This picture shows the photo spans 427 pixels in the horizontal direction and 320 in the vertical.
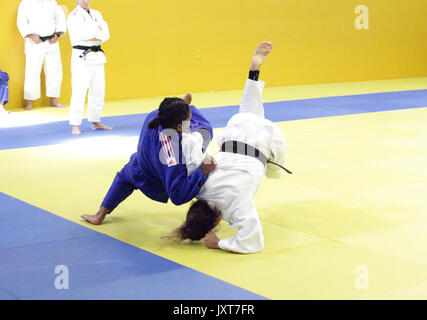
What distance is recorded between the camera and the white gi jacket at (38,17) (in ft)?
31.3

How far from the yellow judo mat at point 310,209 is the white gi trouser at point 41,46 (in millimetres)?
3072

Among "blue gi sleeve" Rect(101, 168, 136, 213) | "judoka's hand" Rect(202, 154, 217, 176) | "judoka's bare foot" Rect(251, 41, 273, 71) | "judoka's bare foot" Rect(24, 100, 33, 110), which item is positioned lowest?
"judoka's bare foot" Rect(24, 100, 33, 110)

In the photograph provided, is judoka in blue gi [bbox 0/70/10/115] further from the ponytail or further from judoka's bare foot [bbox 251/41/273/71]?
the ponytail

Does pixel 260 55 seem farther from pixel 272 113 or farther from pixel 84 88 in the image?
pixel 272 113

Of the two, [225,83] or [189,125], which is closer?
[189,125]

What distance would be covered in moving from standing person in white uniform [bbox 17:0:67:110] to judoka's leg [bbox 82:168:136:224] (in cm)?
606

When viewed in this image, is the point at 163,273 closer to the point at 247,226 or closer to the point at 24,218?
the point at 247,226

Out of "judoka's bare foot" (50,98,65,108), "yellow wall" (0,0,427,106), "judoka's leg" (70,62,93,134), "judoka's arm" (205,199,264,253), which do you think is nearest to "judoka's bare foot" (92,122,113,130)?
"judoka's leg" (70,62,93,134)

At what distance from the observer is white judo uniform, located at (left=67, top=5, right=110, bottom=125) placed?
7652mm
